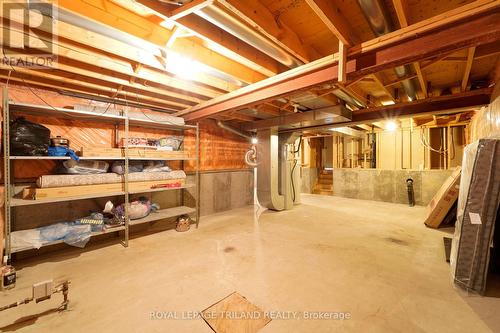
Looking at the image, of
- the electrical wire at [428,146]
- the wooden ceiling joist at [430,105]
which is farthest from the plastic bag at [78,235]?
the electrical wire at [428,146]

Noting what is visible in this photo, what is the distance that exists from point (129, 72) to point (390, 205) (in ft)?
21.2

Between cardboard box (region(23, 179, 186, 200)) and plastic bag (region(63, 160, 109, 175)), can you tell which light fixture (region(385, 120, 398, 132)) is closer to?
cardboard box (region(23, 179, 186, 200))

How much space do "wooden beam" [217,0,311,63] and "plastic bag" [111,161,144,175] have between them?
8.51 ft

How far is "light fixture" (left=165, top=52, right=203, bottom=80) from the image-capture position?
2.04m

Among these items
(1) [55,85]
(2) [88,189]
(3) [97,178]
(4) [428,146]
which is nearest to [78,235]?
(2) [88,189]

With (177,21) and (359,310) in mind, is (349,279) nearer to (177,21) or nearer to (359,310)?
(359,310)

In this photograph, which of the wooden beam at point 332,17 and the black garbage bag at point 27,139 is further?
the black garbage bag at point 27,139

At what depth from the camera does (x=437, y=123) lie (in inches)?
213

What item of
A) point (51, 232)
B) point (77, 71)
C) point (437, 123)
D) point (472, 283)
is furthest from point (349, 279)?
point (437, 123)

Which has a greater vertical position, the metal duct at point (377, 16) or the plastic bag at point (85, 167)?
the metal duct at point (377, 16)

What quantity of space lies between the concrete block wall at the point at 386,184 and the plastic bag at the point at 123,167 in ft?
19.8

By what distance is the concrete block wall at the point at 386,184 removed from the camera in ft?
18.1

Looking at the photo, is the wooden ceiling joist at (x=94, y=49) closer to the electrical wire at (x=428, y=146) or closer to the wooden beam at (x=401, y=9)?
the wooden beam at (x=401, y=9)

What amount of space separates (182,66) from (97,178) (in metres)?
1.85
